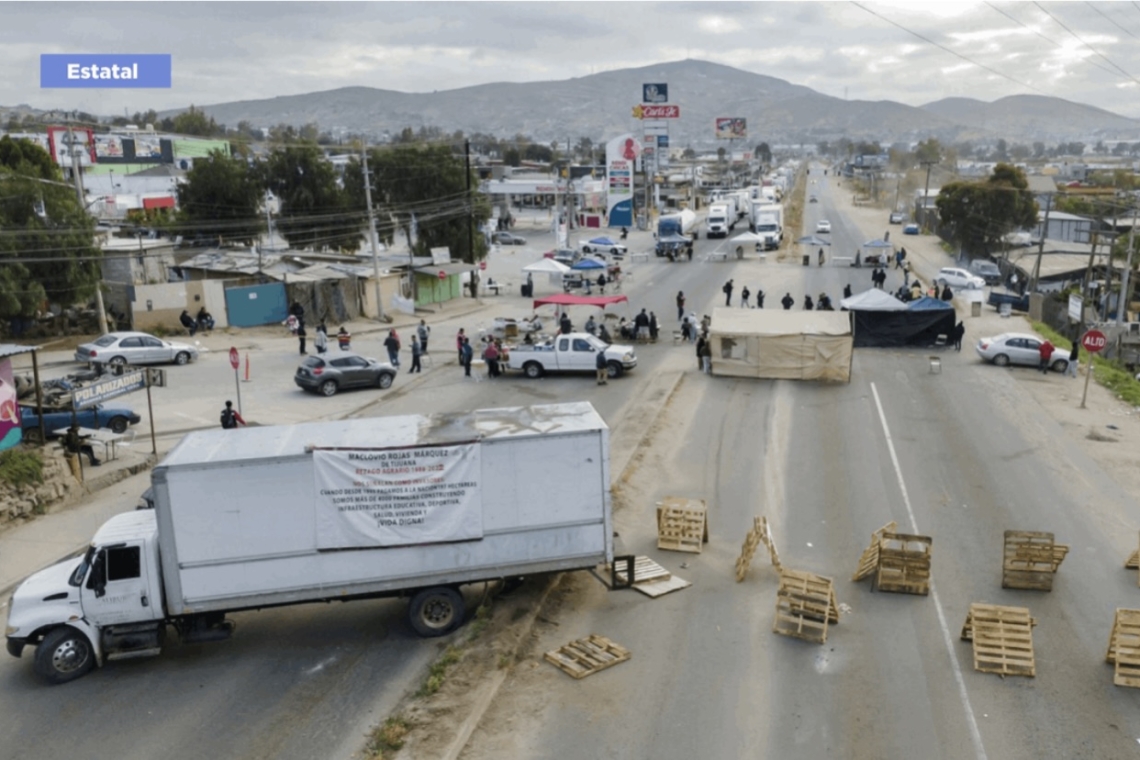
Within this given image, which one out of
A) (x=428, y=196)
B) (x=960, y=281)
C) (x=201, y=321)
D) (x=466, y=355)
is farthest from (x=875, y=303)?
(x=428, y=196)

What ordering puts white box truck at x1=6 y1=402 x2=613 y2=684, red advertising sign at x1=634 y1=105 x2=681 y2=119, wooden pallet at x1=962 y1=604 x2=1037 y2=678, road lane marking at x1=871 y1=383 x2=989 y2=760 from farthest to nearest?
red advertising sign at x1=634 y1=105 x2=681 y2=119 → white box truck at x1=6 y1=402 x2=613 y2=684 → wooden pallet at x1=962 y1=604 x2=1037 y2=678 → road lane marking at x1=871 y1=383 x2=989 y2=760

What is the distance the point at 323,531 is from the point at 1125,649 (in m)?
10.5

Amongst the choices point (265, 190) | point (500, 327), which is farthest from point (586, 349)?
point (265, 190)

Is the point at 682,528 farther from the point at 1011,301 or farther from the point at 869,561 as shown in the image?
the point at 1011,301

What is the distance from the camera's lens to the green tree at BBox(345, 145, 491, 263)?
2372 inches

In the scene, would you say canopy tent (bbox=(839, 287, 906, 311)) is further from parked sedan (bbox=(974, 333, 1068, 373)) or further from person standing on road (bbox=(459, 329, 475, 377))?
person standing on road (bbox=(459, 329, 475, 377))

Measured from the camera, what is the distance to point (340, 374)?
99.5ft

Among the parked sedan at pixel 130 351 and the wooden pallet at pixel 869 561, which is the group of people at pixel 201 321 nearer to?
the parked sedan at pixel 130 351

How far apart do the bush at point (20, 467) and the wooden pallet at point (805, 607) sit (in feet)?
50.2

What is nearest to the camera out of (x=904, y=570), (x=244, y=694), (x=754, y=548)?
(x=244, y=694)

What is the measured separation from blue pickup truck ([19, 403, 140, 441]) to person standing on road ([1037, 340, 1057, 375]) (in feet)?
94.5

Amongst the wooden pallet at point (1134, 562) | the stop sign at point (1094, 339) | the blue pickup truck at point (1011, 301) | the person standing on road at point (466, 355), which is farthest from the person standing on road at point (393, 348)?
the blue pickup truck at point (1011, 301)

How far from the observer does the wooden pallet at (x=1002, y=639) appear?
12.1 metres

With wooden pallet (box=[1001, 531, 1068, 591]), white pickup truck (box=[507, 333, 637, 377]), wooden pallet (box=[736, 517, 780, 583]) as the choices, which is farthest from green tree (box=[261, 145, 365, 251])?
wooden pallet (box=[1001, 531, 1068, 591])
